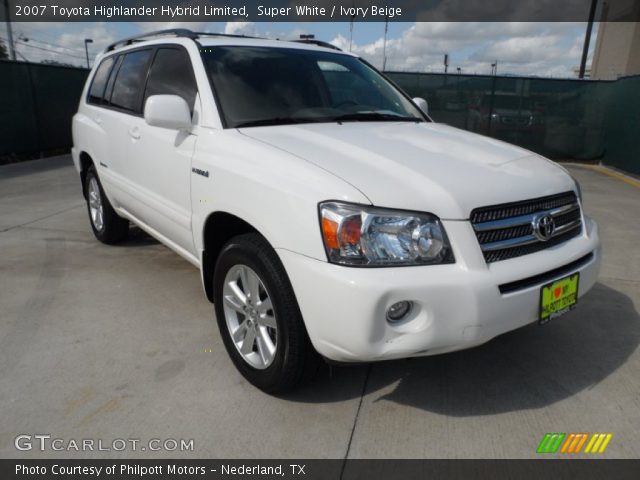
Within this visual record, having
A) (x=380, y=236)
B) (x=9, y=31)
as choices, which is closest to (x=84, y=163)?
(x=380, y=236)

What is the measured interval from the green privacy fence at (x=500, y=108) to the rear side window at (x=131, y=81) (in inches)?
305

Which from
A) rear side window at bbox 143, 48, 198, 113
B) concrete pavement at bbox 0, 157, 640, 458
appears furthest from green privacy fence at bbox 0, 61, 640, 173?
rear side window at bbox 143, 48, 198, 113

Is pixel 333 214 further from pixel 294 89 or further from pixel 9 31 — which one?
pixel 9 31

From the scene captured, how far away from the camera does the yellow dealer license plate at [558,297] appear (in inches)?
89.7

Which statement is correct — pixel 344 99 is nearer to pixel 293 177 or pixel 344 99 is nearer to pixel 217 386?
pixel 293 177

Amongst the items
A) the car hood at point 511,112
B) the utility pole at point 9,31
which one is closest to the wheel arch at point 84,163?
the car hood at point 511,112

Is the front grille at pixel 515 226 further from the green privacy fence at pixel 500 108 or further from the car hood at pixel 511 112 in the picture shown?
the car hood at pixel 511 112

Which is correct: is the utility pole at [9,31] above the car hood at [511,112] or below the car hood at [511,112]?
above

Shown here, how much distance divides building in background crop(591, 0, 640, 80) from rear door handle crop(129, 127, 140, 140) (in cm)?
2528

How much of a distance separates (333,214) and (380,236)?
8.2 inches

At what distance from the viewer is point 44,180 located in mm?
8680

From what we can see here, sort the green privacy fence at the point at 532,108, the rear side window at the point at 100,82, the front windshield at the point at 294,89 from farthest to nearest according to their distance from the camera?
the green privacy fence at the point at 532,108
the rear side window at the point at 100,82
the front windshield at the point at 294,89

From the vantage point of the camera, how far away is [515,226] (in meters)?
2.29
